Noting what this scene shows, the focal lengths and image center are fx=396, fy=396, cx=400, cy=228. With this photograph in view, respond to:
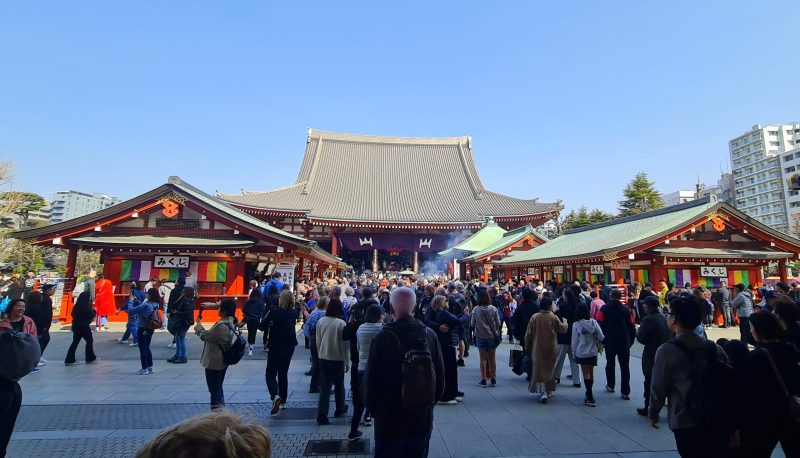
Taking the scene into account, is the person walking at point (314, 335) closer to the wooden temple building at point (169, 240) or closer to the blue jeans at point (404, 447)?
the blue jeans at point (404, 447)

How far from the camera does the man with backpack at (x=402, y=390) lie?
289 centimetres

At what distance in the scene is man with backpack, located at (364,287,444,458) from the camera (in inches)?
114

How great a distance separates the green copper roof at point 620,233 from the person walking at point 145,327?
1350 centimetres

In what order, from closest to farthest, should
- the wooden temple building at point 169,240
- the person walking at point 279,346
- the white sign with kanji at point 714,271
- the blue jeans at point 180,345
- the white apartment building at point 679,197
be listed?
the person walking at point 279,346 < the blue jeans at point 180,345 < the wooden temple building at point 169,240 < the white sign with kanji at point 714,271 < the white apartment building at point 679,197

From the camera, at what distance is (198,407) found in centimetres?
613

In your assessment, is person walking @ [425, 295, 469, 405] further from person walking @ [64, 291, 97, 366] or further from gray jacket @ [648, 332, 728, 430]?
person walking @ [64, 291, 97, 366]

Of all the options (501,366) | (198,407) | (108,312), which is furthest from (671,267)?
(108,312)

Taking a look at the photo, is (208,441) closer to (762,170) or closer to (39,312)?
(39,312)

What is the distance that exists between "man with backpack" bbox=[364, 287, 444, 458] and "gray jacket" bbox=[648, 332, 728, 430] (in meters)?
1.83

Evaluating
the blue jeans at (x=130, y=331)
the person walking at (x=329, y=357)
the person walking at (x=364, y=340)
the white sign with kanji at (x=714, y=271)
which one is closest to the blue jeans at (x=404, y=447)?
the person walking at (x=364, y=340)

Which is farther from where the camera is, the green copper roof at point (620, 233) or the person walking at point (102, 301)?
the green copper roof at point (620, 233)

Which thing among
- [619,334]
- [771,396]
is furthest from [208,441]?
[619,334]

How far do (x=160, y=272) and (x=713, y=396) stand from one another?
53.5 feet

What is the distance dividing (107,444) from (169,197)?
12.0 metres
